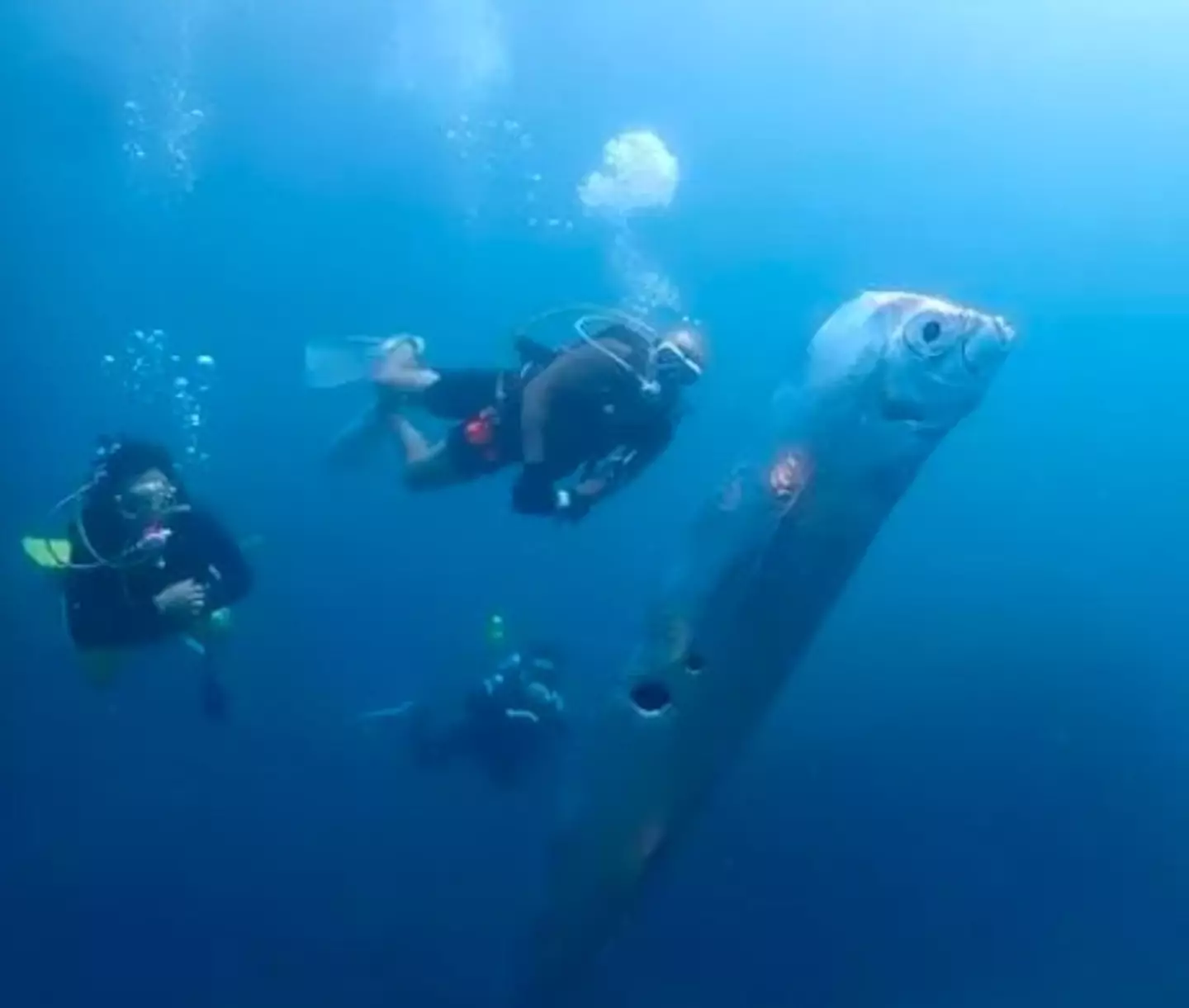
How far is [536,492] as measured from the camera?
5.29 m

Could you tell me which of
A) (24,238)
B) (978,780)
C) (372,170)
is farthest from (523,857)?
(372,170)

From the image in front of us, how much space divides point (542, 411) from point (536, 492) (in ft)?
1.15

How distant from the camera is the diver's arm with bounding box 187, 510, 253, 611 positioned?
6379mm

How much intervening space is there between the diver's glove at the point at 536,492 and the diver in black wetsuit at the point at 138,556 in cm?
196

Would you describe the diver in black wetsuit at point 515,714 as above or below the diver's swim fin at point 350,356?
below

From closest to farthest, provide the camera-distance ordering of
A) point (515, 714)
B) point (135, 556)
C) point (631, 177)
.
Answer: point (135, 556) < point (515, 714) < point (631, 177)

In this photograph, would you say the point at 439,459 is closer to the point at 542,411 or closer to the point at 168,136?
the point at 542,411

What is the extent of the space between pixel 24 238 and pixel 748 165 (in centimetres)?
1834

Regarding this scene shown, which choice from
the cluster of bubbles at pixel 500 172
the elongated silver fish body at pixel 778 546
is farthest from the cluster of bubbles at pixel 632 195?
the elongated silver fish body at pixel 778 546

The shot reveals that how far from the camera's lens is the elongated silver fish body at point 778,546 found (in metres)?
4.85

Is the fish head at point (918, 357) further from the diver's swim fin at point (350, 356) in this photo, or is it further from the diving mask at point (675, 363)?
the diver's swim fin at point (350, 356)

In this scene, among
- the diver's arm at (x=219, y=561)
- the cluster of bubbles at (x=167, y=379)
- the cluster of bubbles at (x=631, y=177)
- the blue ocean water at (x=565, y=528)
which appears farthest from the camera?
the cluster of bubbles at (x=167, y=379)

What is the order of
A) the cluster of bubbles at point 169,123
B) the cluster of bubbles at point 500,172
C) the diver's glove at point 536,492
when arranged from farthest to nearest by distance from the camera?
the cluster of bubbles at point 500,172 < the cluster of bubbles at point 169,123 < the diver's glove at point 536,492

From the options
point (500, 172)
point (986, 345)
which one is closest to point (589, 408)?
point (986, 345)
